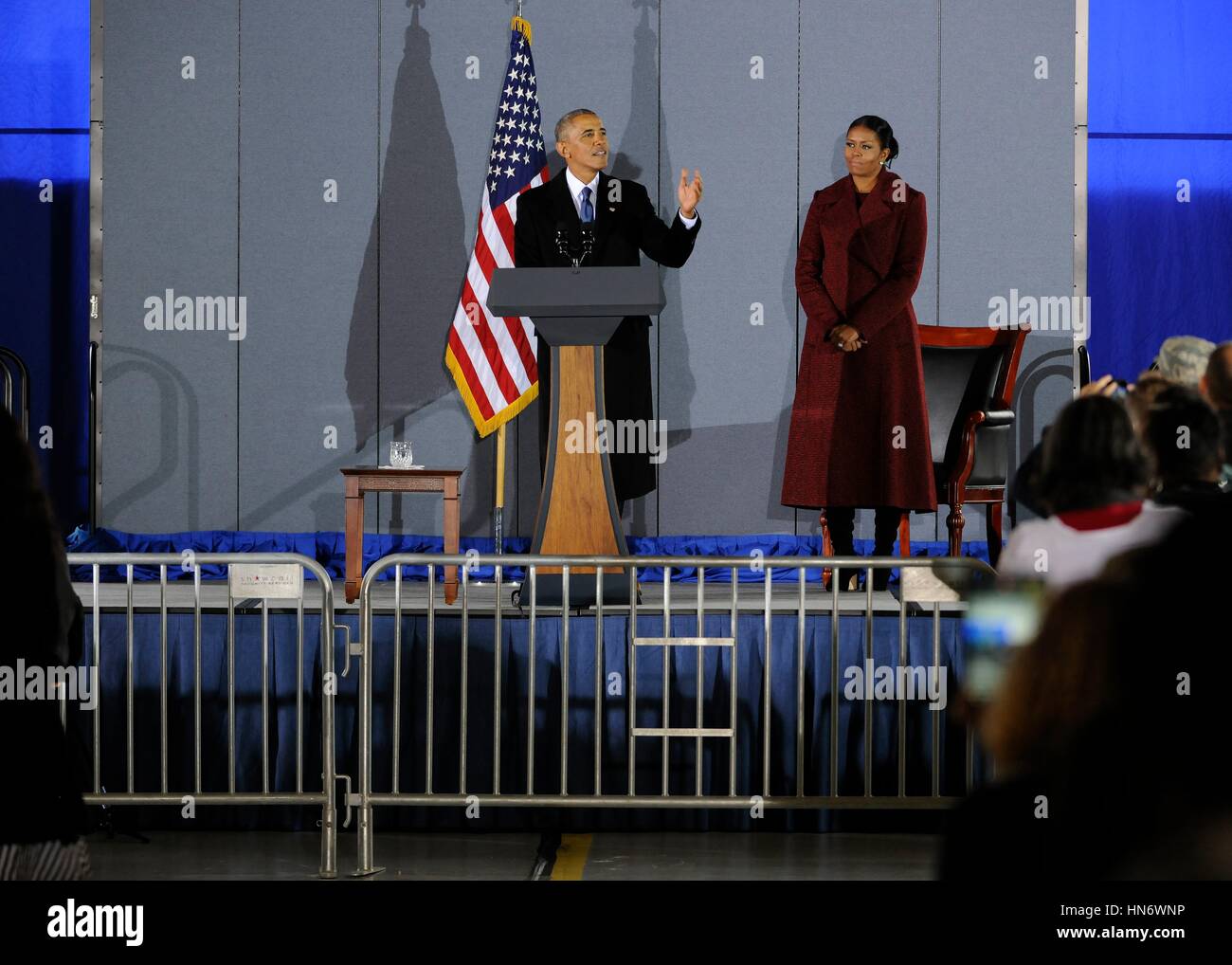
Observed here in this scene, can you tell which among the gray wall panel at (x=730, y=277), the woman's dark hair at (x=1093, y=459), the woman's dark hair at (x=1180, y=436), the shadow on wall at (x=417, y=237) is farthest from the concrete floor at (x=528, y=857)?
the shadow on wall at (x=417, y=237)

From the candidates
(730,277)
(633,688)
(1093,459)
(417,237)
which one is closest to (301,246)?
(417,237)

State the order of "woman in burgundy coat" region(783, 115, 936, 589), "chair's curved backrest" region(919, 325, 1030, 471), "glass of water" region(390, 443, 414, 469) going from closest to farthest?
"woman in burgundy coat" region(783, 115, 936, 589), "glass of water" region(390, 443, 414, 469), "chair's curved backrest" region(919, 325, 1030, 471)

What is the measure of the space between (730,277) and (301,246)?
2084mm

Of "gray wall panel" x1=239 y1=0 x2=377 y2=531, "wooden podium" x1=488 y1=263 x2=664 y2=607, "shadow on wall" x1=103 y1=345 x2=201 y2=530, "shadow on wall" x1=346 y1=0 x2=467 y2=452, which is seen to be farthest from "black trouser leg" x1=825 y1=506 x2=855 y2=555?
"shadow on wall" x1=103 y1=345 x2=201 y2=530

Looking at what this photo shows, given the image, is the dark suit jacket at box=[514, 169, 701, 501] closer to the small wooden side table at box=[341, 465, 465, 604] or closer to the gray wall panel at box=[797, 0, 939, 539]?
the small wooden side table at box=[341, 465, 465, 604]

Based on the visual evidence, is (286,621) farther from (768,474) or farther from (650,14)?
(650,14)

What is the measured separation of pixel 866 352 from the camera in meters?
4.70

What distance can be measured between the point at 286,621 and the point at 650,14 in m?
A: 3.82

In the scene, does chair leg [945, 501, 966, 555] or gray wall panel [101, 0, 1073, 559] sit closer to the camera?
chair leg [945, 501, 966, 555]

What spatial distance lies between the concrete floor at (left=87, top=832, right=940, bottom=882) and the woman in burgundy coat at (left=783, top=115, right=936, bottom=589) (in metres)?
1.28

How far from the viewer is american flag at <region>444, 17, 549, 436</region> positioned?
5.88 metres
